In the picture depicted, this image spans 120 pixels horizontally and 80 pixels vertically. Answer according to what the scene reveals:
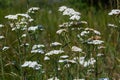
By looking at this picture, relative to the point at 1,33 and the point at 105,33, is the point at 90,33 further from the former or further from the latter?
the point at 105,33

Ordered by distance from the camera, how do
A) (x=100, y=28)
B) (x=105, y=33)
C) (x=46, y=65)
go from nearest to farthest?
(x=46, y=65), (x=105, y=33), (x=100, y=28)

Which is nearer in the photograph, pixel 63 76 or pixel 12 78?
pixel 63 76

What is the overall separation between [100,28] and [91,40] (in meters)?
3.27

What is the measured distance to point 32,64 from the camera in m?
2.43

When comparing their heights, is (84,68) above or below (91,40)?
below

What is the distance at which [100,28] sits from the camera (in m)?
5.84

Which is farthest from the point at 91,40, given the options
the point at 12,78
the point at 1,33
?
the point at 1,33

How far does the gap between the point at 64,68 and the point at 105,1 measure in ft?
23.5

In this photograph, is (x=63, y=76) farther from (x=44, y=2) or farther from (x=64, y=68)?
(x=44, y=2)

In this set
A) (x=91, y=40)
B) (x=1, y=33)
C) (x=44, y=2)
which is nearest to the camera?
(x=91, y=40)

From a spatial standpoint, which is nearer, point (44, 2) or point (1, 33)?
point (1, 33)

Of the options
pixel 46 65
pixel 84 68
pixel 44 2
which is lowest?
pixel 44 2

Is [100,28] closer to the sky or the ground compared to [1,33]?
closer to the ground

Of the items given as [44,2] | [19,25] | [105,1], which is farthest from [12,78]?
[44,2]
